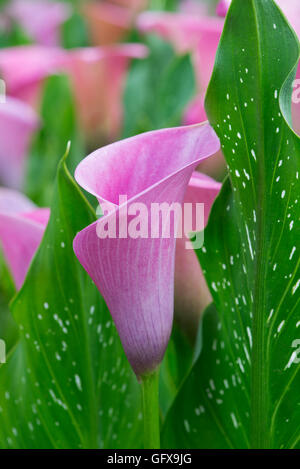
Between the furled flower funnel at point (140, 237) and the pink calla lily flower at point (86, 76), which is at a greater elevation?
the furled flower funnel at point (140, 237)

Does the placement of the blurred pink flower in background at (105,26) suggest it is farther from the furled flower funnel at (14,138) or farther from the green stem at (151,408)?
the green stem at (151,408)

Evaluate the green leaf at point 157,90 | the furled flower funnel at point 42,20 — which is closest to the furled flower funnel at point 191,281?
the green leaf at point 157,90

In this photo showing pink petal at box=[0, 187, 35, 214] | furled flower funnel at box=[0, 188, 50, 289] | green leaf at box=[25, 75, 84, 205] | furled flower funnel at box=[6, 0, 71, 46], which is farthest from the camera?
furled flower funnel at box=[6, 0, 71, 46]

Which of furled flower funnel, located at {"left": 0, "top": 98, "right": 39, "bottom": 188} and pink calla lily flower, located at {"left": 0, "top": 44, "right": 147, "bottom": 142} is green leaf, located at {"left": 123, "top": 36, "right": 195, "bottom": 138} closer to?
pink calla lily flower, located at {"left": 0, "top": 44, "right": 147, "bottom": 142}

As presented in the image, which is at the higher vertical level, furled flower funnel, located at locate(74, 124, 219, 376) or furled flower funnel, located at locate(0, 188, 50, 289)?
furled flower funnel, located at locate(74, 124, 219, 376)

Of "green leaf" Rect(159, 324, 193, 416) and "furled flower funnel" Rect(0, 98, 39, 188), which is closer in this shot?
"green leaf" Rect(159, 324, 193, 416)

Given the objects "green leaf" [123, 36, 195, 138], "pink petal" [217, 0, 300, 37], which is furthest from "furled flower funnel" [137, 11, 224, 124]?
"pink petal" [217, 0, 300, 37]
